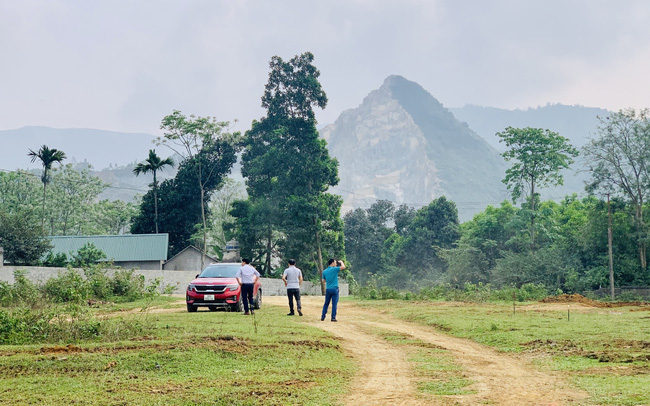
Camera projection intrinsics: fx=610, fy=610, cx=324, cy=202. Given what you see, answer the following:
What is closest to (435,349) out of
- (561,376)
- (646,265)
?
(561,376)

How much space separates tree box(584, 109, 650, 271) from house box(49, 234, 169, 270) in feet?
123

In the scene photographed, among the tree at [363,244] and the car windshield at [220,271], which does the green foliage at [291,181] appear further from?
the car windshield at [220,271]

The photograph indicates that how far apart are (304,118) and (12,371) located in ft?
171

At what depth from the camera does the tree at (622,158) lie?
48.5 m

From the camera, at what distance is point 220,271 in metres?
22.3

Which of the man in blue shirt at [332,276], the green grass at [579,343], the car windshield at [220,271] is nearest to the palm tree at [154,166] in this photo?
the car windshield at [220,271]

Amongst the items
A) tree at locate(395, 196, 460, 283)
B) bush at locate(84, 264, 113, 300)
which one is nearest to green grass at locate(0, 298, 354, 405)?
bush at locate(84, 264, 113, 300)

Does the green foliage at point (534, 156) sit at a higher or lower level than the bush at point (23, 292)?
higher

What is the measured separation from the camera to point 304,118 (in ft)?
198

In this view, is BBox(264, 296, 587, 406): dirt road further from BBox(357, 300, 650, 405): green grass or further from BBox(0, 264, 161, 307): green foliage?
BBox(0, 264, 161, 307): green foliage

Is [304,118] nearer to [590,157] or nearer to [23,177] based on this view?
[590,157]

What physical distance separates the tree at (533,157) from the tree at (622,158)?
5.21m

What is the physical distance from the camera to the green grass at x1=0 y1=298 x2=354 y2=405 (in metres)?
8.32

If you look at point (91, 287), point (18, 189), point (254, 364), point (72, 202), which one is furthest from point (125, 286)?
point (72, 202)
